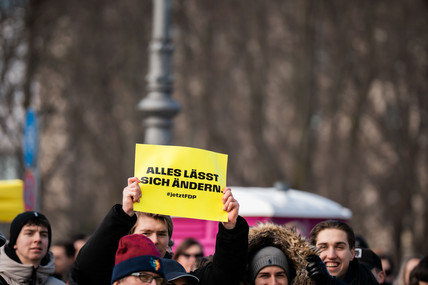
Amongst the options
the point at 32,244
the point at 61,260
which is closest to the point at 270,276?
the point at 32,244

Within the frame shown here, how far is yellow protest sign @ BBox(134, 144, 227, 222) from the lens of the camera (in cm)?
552

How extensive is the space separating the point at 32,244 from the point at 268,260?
1.73 m

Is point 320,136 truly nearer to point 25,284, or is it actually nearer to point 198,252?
point 198,252

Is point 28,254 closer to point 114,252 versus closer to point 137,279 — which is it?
point 114,252

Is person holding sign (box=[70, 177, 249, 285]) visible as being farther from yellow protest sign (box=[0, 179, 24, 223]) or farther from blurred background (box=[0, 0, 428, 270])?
blurred background (box=[0, 0, 428, 270])

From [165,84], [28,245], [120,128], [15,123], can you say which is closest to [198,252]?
[28,245]

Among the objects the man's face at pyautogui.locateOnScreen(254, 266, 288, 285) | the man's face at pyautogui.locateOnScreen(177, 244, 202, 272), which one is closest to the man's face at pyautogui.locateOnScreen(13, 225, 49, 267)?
the man's face at pyautogui.locateOnScreen(254, 266, 288, 285)

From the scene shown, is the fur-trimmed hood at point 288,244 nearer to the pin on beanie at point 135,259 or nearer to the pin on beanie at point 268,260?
the pin on beanie at point 268,260

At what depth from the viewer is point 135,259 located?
4734mm

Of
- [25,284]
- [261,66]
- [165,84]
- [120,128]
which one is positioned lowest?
[25,284]

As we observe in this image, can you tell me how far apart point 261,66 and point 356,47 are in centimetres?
294

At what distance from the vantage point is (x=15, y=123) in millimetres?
20047

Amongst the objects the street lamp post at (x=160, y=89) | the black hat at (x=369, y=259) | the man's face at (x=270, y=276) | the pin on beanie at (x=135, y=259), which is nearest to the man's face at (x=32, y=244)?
the man's face at (x=270, y=276)

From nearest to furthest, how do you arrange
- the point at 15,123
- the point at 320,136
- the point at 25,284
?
the point at 25,284, the point at 15,123, the point at 320,136
